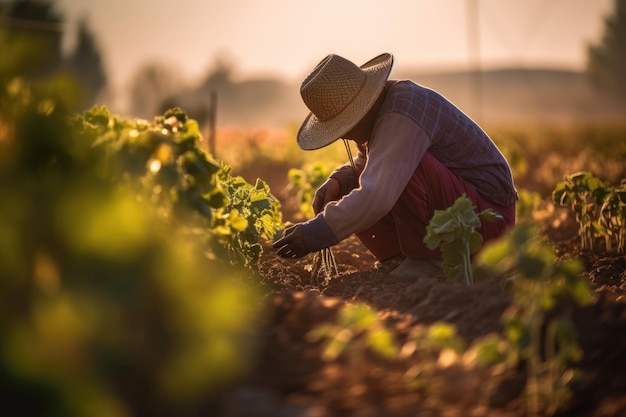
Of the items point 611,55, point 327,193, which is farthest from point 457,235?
point 611,55

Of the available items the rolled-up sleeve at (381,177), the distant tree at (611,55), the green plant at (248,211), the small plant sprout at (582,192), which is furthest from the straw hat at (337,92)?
the distant tree at (611,55)

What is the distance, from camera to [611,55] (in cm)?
6488

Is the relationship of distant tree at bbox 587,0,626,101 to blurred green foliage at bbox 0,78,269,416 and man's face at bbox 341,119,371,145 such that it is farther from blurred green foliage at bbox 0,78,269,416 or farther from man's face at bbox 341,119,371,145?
blurred green foliage at bbox 0,78,269,416

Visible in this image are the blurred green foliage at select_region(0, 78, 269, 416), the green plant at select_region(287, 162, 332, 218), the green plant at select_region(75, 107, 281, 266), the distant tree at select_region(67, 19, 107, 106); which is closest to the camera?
the blurred green foliage at select_region(0, 78, 269, 416)

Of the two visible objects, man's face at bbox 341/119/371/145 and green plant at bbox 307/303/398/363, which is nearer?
green plant at bbox 307/303/398/363

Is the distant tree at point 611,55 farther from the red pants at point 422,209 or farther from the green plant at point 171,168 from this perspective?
the green plant at point 171,168

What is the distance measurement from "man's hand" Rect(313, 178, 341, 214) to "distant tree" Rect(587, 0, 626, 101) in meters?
63.1

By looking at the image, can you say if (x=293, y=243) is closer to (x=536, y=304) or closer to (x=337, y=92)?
(x=337, y=92)

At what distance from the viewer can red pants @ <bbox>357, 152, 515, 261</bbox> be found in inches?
160

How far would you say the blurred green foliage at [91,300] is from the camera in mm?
2080

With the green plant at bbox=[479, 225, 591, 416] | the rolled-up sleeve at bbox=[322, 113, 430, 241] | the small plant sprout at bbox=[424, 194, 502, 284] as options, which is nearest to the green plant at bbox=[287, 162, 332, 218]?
the rolled-up sleeve at bbox=[322, 113, 430, 241]

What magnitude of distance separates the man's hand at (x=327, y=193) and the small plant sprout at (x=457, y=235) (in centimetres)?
98

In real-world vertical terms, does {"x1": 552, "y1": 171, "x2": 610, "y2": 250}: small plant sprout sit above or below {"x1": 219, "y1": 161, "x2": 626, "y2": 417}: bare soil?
above

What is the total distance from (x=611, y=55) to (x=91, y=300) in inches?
2624
